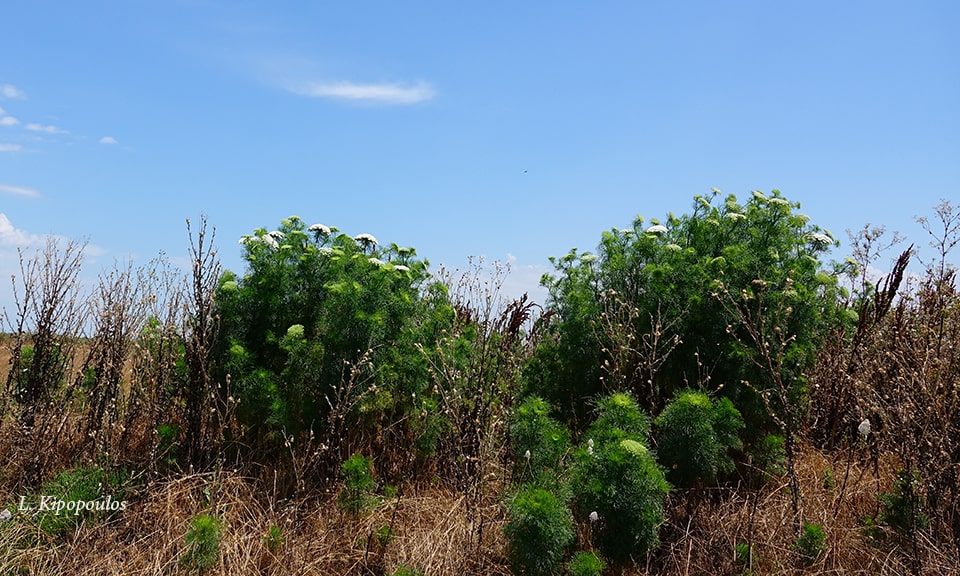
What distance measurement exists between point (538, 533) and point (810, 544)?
1.54 m

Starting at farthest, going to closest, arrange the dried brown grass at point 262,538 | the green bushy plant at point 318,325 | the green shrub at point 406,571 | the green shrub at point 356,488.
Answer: the green bushy plant at point 318,325
the green shrub at point 356,488
the dried brown grass at point 262,538
the green shrub at point 406,571

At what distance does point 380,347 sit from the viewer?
4562 millimetres

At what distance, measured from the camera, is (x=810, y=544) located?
12.2 ft

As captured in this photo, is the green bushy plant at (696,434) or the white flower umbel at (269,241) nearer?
the green bushy plant at (696,434)

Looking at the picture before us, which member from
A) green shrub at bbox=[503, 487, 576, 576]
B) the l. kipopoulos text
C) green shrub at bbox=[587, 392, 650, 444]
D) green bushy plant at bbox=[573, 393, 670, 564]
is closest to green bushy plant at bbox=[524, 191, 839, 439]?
green shrub at bbox=[587, 392, 650, 444]

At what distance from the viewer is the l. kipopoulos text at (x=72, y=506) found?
4.28m

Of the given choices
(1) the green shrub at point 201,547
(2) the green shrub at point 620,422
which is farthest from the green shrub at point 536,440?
(1) the green shrub at point 201,547

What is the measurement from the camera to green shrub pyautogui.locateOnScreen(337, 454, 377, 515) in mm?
4125

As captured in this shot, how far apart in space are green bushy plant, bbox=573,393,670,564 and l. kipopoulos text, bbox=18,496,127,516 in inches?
113

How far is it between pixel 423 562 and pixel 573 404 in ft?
5.27

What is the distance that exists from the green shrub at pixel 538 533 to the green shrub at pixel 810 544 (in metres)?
1.32

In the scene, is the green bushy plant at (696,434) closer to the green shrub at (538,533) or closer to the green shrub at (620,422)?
the green shrub at (620,422)

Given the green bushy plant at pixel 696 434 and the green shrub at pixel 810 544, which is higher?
the green bushy plant at pixel 696 434

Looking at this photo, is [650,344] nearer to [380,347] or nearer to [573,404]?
[573,404]
